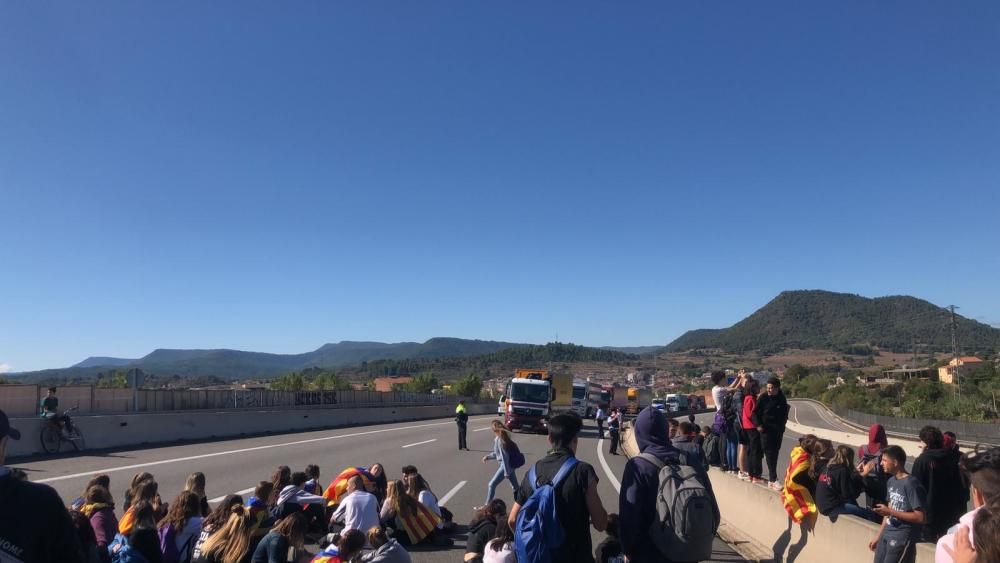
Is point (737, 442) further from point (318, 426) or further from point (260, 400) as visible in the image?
point (260, 400)

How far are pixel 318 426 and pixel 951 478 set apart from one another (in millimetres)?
32343

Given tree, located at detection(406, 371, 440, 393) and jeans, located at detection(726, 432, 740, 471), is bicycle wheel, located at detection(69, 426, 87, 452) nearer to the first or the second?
jeans, located at detection(726, 432, 740, 471)

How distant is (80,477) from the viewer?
14867 mm

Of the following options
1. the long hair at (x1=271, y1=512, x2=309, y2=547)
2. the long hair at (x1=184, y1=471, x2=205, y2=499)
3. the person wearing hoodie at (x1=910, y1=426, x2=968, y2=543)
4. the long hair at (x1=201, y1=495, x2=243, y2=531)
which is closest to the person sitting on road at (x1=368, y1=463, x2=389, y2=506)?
the long hair at (x1=184, y1=471, x2=205, y2=499)

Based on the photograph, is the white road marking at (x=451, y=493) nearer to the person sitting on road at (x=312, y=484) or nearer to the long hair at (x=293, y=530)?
the person sitting on road at (x=312, y=484)

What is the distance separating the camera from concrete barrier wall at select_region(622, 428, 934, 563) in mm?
6625

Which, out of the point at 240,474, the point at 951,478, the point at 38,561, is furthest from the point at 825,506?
the point at 240,474

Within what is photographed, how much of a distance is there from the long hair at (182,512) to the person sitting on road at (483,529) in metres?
2.86

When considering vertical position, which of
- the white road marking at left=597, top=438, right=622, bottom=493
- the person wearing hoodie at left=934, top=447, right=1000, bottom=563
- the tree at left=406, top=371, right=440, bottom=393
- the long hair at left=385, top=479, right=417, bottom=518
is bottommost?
the tree at left=406, top=371, right=440, bottom=393

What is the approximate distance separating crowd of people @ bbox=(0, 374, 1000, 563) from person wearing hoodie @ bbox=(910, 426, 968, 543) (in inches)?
0.4

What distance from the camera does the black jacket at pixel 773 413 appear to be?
34.2 feet

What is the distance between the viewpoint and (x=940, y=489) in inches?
249

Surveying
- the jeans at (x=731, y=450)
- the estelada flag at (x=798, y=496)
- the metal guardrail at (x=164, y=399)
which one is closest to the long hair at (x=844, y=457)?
the estelada flag at (x=798, y=496)

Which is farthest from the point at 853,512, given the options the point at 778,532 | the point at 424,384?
the point at 424,384
